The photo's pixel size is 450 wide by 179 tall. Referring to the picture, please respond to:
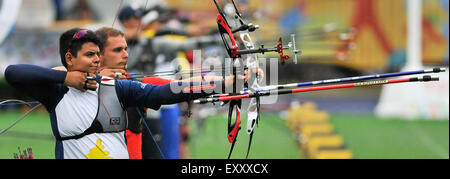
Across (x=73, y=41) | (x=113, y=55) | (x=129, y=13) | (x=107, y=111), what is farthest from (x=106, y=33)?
(x=129, y=13)

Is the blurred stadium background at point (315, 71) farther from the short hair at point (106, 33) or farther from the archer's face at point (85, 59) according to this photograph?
the archer's face at point (85, 59)

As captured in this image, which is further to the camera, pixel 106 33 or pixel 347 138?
pixel 347 138

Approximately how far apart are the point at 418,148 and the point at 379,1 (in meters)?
8.78

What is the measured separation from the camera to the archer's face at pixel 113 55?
363 centimetres

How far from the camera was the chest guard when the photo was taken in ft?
11.0

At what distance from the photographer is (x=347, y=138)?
988cm

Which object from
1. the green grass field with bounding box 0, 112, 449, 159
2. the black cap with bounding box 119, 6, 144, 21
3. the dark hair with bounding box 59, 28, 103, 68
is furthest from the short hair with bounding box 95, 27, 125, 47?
the green grass field with bounding box 0, 112, 449, 159

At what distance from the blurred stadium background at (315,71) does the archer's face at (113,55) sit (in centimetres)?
14

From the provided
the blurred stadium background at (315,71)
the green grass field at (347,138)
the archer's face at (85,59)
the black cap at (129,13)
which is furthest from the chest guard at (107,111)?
the green grass field at (347,138)

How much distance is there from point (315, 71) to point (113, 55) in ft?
46.3

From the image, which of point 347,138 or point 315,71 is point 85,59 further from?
point 315,71

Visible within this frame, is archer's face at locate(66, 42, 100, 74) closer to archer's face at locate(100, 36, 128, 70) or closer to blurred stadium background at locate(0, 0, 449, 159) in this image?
archer's face at locate(100, 36, 128, 70)
